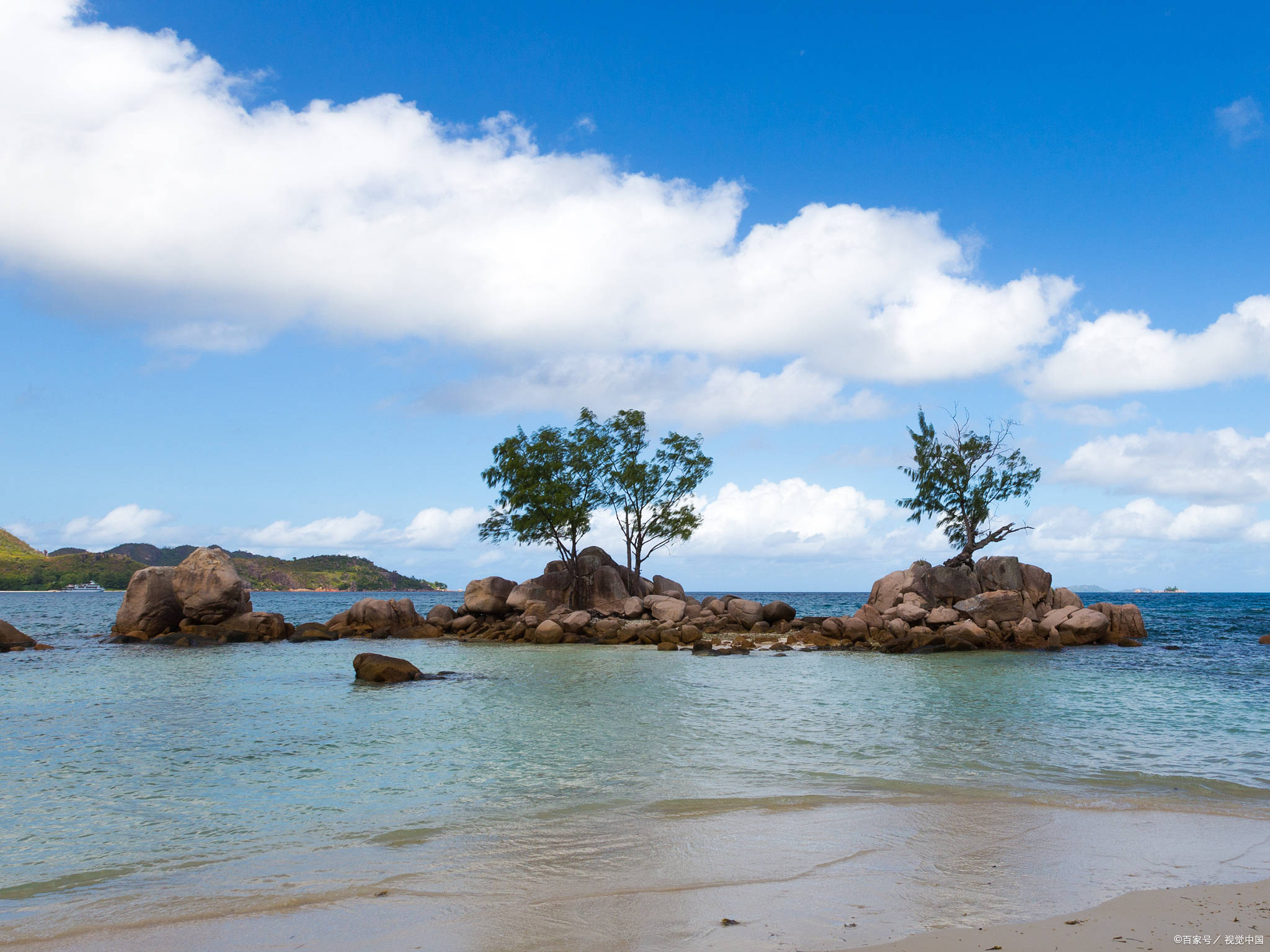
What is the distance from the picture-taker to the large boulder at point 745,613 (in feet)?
145

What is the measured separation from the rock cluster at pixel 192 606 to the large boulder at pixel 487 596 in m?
9.99

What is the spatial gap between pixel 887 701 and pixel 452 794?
12.5 metres

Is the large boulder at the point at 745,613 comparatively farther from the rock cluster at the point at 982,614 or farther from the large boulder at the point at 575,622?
the large boulder at the point at 575,622

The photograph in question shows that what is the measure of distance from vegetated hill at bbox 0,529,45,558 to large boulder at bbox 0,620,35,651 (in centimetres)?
11647

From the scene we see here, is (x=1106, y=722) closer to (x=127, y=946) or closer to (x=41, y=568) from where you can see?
(x=127, y=946)

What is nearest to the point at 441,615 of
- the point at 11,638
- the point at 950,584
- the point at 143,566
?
the point at 11,638

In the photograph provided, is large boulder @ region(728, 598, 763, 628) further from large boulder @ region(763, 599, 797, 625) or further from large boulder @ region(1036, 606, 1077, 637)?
large boulder @ region(1036, 606, 1077, 637)

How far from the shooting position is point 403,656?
1303 inches

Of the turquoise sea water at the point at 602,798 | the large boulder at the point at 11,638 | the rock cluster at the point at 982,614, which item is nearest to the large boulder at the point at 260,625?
the large boulder at the point at 11,638

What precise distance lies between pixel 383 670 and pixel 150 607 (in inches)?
1000

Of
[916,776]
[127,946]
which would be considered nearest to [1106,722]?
[916,776]

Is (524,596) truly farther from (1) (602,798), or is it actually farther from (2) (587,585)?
(1) (602,798)

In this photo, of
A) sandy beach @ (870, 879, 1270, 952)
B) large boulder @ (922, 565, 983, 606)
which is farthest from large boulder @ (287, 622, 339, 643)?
sandy beach @ (870, 879, 1270, 952)

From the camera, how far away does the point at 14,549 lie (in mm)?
134875
